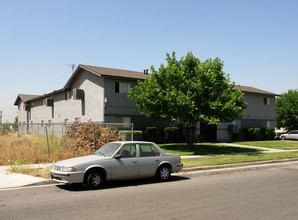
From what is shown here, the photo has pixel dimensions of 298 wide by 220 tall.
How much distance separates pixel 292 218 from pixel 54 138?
12.5 meters

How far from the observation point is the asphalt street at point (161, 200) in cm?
617

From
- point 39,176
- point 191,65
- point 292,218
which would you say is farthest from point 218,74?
point 292,218


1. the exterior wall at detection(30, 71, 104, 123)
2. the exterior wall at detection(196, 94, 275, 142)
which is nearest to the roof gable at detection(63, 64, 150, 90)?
the exterior wall at detection(30, 71, 104, 123)

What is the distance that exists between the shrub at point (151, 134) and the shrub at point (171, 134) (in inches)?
44.1

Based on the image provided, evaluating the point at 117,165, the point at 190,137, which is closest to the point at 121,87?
the point at 190,137

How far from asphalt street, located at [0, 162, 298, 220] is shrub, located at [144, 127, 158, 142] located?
13.6 metres

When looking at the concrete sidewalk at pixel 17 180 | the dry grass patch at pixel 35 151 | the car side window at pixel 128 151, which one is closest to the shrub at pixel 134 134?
the dry grass patch at pixel 35 151

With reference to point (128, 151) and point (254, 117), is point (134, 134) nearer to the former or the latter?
point (128, 151)

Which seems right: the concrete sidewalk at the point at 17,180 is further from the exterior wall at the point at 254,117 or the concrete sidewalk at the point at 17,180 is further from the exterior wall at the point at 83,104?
the exterior wall at the point at 254,117

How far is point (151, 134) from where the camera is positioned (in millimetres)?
24219

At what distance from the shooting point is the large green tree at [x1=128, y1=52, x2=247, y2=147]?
18859 mm

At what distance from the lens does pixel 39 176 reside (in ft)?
34.7

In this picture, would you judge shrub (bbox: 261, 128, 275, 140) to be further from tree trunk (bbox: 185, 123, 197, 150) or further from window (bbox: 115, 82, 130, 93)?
window (bbox: 115, 82, 130, 93)

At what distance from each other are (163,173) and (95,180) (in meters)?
2.46
